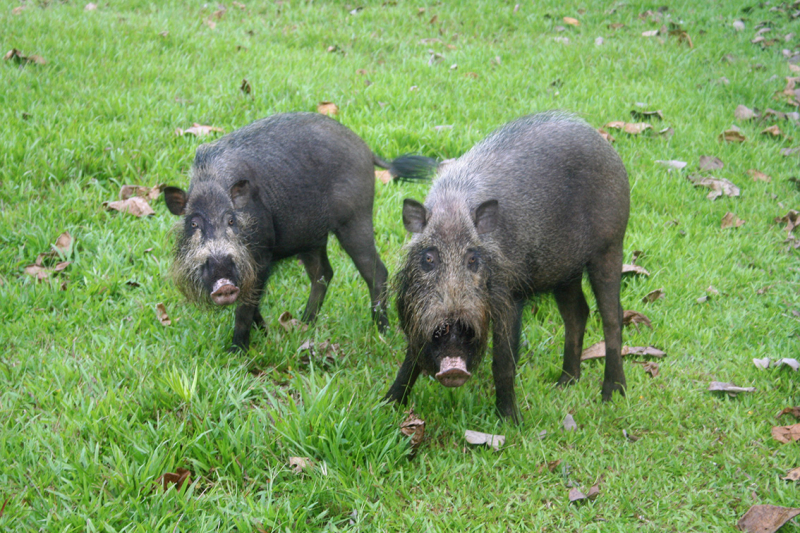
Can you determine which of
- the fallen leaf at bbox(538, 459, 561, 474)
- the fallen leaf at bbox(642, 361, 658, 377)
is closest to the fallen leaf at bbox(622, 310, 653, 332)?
the fallen leaf at bbox(642, 361, 658, 377)

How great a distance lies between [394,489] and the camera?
3254 mm

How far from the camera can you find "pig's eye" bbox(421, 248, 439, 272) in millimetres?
3275

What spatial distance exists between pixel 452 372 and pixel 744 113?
6.09 m

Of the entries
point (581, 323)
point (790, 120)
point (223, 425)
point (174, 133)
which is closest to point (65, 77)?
point (174, 133)

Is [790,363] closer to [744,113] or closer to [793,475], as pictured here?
[793,475]

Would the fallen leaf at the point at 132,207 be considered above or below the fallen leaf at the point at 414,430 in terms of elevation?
above

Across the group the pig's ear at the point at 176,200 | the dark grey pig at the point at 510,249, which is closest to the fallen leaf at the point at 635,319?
the dark grey pig at the point at 510,249

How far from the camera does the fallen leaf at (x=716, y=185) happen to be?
6.26 metres

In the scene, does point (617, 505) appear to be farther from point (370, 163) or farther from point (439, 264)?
point (370, 163)

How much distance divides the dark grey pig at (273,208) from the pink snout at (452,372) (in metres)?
0.93

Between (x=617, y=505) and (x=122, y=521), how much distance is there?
2184 millimetres

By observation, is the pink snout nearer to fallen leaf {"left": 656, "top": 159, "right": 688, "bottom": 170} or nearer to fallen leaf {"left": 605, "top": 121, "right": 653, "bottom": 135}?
fallen leaf {"left": 656, "top": 159, "right": 688, "bottom": 170}

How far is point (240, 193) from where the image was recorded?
4.08 metres

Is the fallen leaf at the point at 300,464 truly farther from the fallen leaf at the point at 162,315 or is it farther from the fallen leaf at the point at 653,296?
the fallen leaf at the point at 653,296
